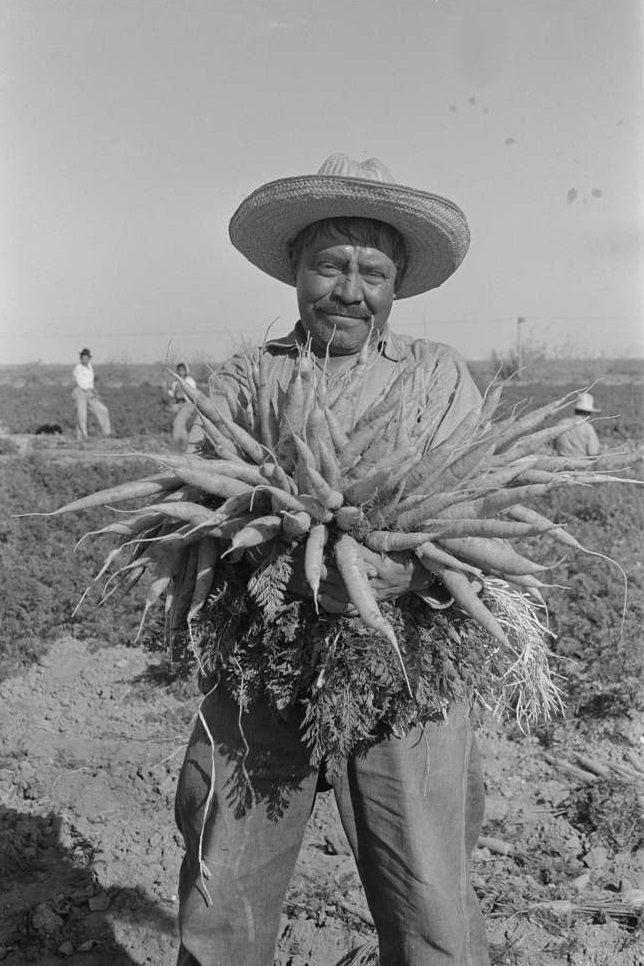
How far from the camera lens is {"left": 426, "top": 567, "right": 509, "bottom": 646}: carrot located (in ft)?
5.29

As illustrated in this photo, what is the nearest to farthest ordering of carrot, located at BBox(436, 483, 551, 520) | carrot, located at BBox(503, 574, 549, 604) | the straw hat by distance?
1. carrot, located at BBox(436, 483, 551, 520)
2. carrot, located at BBox(503, 574, 549, 604)
3. the straw hat

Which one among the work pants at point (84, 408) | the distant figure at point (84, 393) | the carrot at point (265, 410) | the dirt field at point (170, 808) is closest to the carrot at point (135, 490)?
the carrot at point (265, 410)

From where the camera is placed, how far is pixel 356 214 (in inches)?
82.0

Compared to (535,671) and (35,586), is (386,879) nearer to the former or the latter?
(535,671)

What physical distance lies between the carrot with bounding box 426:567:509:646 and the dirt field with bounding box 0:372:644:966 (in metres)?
0.88

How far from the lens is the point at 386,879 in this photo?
185 centimetres

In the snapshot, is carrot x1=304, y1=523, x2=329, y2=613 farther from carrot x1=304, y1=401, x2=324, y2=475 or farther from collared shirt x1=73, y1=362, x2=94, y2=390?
collared shirt x1=73, y1=362, x2=94, y2=390

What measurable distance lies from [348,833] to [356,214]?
4.91 feet

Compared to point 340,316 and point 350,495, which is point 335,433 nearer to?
point 350,495

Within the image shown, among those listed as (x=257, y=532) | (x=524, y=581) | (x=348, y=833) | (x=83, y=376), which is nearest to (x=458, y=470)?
(x=524, y=581)

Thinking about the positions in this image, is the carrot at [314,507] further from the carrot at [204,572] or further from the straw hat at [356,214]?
the straw hat at [356,214]

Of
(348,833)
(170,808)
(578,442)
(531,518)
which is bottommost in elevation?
(170,808)

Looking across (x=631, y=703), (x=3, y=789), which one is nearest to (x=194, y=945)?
(x=3, y=789)

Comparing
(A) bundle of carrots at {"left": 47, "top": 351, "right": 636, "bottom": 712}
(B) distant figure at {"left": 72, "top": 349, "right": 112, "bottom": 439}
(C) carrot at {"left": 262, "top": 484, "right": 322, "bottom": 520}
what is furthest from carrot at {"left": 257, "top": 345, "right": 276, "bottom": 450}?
(B) distant figure at {"left": 72, "top": 349, "right": 112, "bottom": 439}
